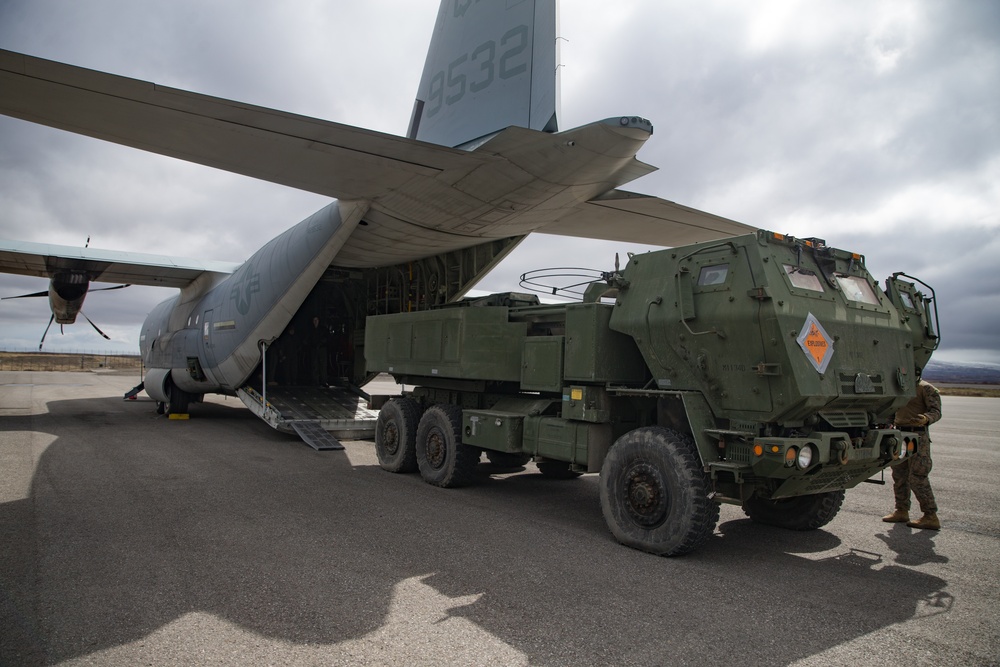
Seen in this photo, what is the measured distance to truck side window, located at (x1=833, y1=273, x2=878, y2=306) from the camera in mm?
5656

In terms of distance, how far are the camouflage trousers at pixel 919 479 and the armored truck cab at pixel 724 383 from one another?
2.35ft

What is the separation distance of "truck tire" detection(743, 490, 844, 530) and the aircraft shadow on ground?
15 centimetres

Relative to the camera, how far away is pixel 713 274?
5473 millimetres

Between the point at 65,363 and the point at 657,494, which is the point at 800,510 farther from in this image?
the point at 65,363

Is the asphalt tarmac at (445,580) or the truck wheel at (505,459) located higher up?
the truck wheel at (505,459)

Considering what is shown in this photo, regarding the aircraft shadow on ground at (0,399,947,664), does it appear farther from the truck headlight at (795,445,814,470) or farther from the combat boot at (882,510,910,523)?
the combat boot at (882,510,910,523)

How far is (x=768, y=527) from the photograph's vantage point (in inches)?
256

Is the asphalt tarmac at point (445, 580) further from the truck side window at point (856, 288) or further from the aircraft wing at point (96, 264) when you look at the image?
the aircraft wing at point (96, 264)

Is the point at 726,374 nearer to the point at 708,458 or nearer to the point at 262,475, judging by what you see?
the point at 708,458

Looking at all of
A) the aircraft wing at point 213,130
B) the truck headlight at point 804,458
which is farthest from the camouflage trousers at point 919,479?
the aircraft wing at point 213,130

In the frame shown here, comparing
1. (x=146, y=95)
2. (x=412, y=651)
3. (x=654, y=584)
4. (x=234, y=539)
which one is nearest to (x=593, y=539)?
(x=654, y=584)

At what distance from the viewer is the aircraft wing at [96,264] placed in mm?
15891

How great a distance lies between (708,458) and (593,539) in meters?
1.37

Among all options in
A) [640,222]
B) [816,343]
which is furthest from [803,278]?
[640,222]
